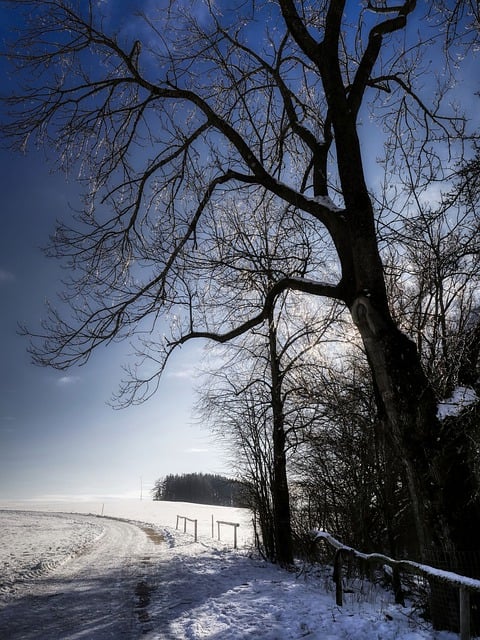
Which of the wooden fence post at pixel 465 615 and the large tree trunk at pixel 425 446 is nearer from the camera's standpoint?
the wooden fence post at pixel 465 615

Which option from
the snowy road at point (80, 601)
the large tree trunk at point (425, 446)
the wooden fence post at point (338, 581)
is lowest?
the snowy road at point (80, 601)

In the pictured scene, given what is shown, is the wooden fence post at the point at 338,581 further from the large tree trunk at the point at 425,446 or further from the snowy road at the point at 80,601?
the snowy road at the point at 80,601

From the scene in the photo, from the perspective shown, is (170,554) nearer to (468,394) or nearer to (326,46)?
(468,394)

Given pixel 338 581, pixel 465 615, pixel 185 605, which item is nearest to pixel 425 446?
pixel 465 615

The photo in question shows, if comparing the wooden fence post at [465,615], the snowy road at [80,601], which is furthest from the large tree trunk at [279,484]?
the wooden fence post at [465,615]

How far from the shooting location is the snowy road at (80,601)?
5.56 metres

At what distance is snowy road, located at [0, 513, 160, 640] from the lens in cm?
556

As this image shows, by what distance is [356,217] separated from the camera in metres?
5.56

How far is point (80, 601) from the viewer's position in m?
7.32

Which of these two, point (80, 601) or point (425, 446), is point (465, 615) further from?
point (80, 601)

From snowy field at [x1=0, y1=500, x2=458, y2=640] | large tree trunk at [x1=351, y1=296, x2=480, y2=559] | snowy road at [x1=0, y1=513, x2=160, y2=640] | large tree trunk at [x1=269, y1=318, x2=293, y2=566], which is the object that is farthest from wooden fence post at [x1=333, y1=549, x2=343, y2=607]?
large tree trunk at [x1=269, y1=318, x2=293, y2=566]

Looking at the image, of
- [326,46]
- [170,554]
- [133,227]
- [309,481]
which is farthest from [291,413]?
[326,46]

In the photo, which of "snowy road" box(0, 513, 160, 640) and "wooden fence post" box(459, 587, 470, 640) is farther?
"snowy road" box(0, 513, 160, 640)

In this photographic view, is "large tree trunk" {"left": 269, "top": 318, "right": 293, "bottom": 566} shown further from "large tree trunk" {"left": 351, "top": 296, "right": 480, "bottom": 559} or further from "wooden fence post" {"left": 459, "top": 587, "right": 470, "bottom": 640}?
"wooden fence post" {"left": 459, "top": 587, "right": 470, "bottom": 640}
